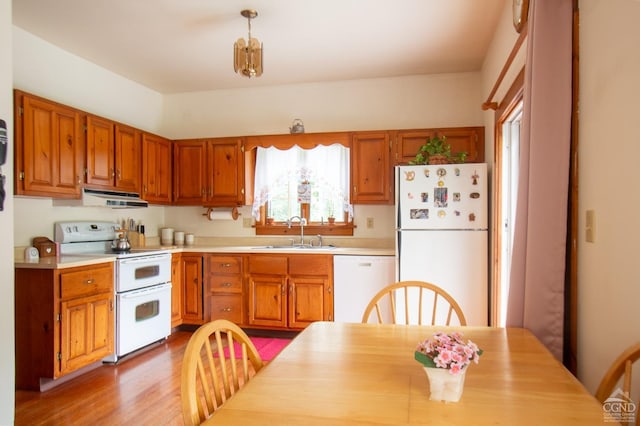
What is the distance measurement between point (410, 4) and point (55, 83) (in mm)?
2943

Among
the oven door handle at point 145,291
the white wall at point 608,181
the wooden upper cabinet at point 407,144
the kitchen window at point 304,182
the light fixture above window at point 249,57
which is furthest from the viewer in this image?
the kitchen window at point 304,182

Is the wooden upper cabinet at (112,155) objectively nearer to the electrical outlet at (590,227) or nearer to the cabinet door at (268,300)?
the cabinet door at (268,300)

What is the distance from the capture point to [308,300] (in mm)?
3768

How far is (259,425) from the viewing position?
0.85 metres

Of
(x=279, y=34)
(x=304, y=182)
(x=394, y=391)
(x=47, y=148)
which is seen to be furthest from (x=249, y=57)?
(x=394, y=391)

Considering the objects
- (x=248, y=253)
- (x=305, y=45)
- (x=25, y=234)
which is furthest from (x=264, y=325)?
(x=305, y=45)

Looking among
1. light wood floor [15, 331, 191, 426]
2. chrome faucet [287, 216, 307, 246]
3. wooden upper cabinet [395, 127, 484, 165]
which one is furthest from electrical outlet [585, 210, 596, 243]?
chrome faucet [287, 216, 307, 246]

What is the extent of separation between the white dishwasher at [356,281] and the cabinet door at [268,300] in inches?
20.1

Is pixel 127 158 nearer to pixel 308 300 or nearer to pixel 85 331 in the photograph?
pixel 85 331

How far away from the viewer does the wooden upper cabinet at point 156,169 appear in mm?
3970

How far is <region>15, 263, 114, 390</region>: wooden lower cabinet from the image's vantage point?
2689 mm

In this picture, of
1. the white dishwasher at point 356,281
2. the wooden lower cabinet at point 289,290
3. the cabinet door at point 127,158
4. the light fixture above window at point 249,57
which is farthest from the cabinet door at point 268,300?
the light fixture above window at point 249,57

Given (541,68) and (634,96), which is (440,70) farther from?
(634,96)

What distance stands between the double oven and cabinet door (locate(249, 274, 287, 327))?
2.57ft
